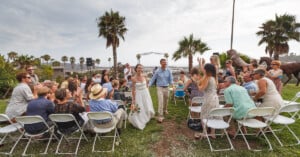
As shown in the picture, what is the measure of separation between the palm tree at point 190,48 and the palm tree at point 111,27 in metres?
8.26

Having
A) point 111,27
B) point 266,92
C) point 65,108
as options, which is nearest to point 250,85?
point 266,92

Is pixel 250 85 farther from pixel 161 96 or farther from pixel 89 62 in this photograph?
pixel 89 62

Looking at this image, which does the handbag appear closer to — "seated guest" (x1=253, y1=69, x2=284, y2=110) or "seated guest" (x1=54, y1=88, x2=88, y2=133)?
"seated guest" (x1=253, y1=69, x2=284, y2=110)

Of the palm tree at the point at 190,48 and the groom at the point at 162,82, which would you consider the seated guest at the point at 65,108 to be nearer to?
the groom at the point at 162,82

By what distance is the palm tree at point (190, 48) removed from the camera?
586 inches

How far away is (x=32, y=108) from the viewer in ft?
9.64

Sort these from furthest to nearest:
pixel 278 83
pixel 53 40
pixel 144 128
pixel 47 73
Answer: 1. pixel 47 73
2. pixel 53 40
3. pixel 278 83
4. pixel 144 128

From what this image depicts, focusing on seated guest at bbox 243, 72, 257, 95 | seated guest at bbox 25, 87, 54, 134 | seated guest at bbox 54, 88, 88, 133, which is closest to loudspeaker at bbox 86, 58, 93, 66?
seated guest at bbox 25, 87, 54, 134

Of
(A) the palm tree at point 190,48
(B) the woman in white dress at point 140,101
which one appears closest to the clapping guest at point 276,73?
(B) the woman in white dress at point 140,101

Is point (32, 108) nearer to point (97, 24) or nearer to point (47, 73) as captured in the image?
point (97, 24)

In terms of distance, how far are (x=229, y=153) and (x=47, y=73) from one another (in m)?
31.1

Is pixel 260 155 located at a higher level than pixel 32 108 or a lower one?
lower

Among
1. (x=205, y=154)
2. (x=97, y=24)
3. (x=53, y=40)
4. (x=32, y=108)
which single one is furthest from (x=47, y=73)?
(x=205, y=154)

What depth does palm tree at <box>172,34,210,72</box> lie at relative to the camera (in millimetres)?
14875
